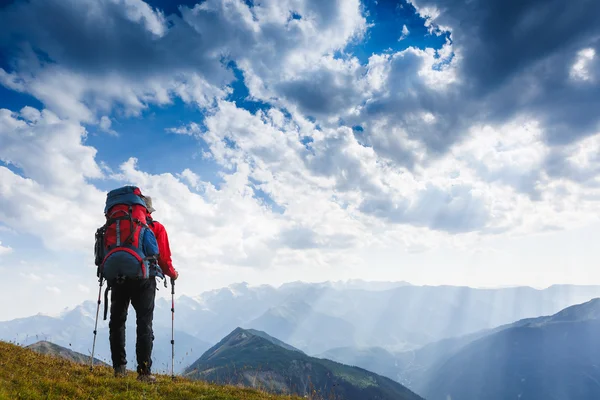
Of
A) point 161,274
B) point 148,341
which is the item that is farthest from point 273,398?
point 161,274

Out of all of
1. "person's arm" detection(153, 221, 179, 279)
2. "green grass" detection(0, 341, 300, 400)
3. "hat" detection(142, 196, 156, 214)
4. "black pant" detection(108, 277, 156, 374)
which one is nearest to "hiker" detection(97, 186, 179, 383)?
"black pant" detection(108, 277, 156, 374)

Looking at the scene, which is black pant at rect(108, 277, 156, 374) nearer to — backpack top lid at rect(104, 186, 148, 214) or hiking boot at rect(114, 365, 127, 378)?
hiking boot at rect(114, 365, 127, 378)

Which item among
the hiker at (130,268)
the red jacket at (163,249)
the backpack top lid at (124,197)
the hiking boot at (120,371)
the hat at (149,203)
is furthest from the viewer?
the hat at (149,203)

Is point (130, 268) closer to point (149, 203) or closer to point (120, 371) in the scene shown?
point (149, 203)

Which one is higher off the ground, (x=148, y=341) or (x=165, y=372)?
(x=148, y=341)

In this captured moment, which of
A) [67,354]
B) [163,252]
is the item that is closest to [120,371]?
[163,252]

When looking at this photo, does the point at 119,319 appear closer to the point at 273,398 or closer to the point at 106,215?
the point at 106,215

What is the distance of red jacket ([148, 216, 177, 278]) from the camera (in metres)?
8.83

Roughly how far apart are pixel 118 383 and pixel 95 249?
3073 millimetres

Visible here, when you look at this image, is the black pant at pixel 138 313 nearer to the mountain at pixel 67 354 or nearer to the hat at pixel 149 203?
the hat at pixel 149 203

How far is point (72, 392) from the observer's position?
22.0 feet

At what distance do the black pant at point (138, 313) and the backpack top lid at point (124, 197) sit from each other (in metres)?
1.84

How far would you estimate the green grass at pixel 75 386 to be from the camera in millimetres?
6480

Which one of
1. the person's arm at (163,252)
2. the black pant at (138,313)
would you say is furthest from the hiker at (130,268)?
the person's arm at (163,252)
